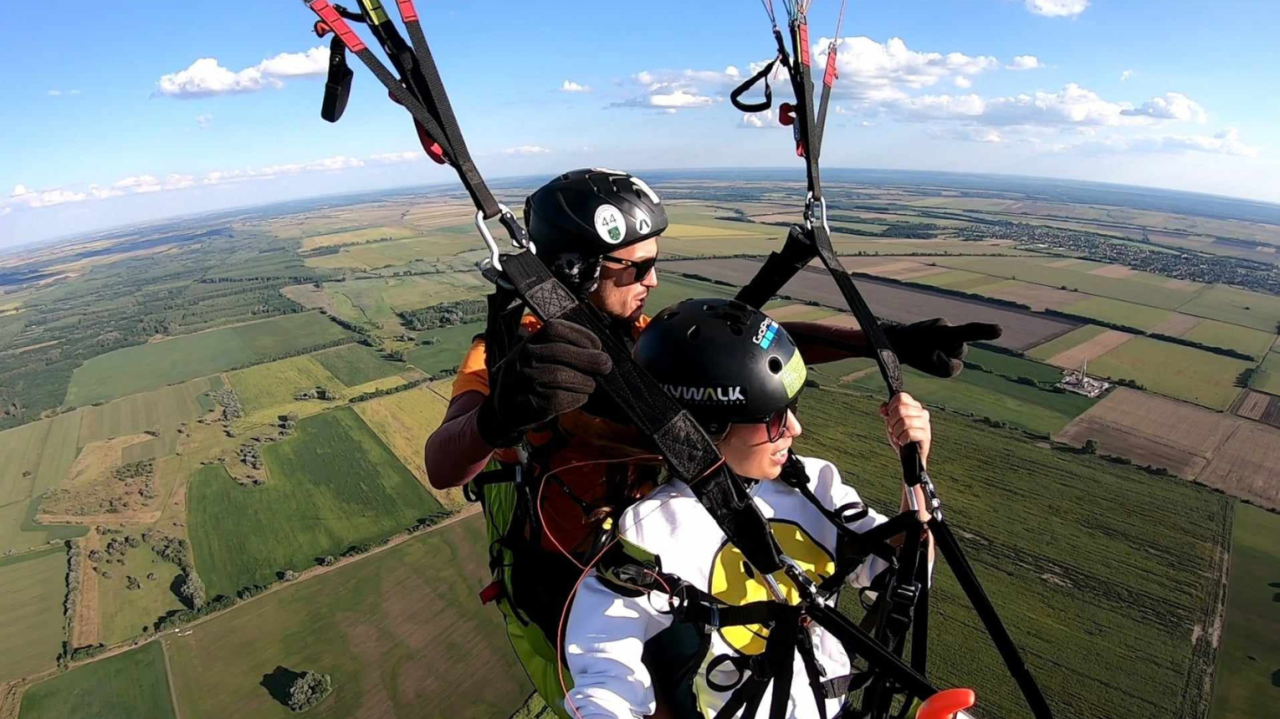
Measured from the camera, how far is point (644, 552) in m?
1.70

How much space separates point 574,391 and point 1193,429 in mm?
29679

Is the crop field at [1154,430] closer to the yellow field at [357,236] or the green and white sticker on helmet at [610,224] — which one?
the green and white sticker on helmet at [610,224]

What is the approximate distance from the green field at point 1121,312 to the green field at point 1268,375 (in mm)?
5062

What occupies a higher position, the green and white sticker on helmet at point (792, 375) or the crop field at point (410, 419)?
the green and white sticker on helmet at point (792, 375)

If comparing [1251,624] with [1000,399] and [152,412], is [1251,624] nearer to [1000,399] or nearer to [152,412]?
[1000,399]

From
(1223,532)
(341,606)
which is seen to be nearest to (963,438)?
(1223,532)

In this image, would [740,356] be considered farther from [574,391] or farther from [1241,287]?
[1241,287]

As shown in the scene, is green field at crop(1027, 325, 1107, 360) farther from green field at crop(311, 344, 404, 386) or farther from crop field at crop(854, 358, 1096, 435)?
green field at crop(311, 344, 404, 386)

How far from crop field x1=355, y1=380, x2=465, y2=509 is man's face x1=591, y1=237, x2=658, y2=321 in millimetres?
19684

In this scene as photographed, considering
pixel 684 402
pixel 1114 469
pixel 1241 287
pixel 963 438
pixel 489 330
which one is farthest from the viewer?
pixel 1241 287

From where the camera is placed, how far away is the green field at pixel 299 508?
18547 mm

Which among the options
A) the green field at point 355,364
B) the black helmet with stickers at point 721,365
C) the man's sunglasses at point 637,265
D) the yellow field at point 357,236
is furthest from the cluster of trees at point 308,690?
the yellow field at point 357,236

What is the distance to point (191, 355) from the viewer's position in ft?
135

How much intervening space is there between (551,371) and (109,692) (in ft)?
64.0
